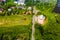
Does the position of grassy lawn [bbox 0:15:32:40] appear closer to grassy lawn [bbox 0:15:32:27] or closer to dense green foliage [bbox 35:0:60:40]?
grassy lawn [bbox 0:15:32:27]

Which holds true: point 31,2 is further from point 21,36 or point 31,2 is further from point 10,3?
point 21,36

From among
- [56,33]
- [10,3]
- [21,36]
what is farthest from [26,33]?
[10,3]

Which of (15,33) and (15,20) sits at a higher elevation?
(15,20)

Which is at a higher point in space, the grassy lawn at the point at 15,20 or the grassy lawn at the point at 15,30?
the grassy lawn at the point at 15,20

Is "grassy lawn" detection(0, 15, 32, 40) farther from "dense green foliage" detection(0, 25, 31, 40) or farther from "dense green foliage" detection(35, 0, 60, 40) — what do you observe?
"dense green foliage" detection(35, 0, 60, 40)

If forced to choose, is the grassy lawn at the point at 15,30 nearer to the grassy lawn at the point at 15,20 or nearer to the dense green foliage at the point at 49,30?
the grassy lawn at the point at 15,20

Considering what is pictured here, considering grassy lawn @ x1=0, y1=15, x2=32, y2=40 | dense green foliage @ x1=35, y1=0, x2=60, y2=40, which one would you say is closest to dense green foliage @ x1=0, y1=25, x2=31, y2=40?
grassy lawn @ x1=0, y1=15, x2=32, y2=40

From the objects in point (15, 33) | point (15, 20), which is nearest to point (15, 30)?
point (15, 33)

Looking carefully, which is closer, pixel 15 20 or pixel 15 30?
pixel 15 30

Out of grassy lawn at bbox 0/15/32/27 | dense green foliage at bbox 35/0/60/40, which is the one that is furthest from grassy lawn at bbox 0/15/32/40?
dense green foliage at bbox 35/0/60/40

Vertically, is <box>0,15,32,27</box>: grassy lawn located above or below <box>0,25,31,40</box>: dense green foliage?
above

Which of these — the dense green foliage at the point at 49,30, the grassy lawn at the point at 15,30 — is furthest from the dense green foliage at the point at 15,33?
the dense green foliage at the point at 49,30

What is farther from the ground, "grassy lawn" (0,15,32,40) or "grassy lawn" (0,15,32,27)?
Result: "grassy lawn" (0,15,32,27)

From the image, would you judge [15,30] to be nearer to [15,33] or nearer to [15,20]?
[15,33]
